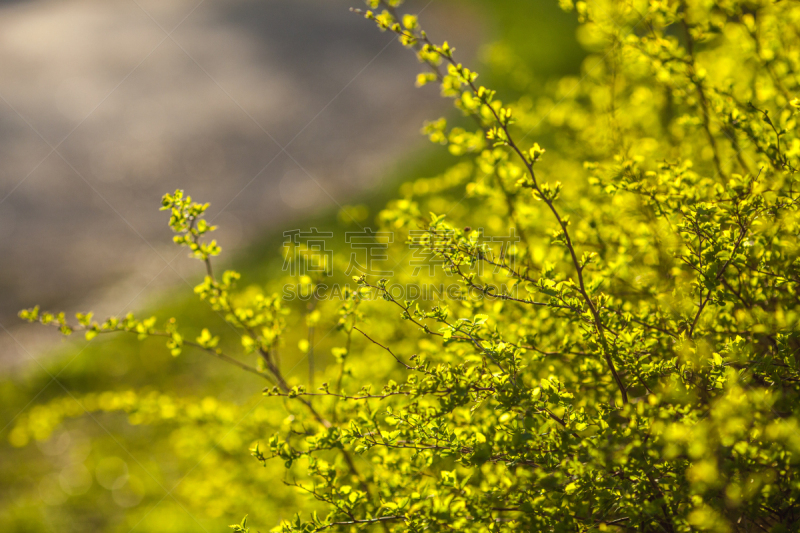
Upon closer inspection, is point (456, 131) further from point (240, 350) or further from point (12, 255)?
point (12, 255)

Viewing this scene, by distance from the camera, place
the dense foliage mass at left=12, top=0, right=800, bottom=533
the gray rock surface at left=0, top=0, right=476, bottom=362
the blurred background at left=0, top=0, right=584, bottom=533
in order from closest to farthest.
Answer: the dense foliage mass at left=12, top=0, right=800, bottom=533 → the blurred background at left=0, top=0, right=584, bottom=533 → the gray rock surface at left=0, top=0, right=476, bottom=362

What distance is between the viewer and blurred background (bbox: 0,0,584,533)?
421cm

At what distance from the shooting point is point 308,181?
9672 mm

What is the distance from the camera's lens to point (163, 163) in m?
10.3

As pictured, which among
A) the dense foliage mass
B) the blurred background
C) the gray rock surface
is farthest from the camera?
the gray rock surface

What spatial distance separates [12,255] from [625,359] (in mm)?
9786

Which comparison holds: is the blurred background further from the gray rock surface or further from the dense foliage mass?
the dense foliage mass

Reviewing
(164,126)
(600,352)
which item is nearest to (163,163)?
(164,126)

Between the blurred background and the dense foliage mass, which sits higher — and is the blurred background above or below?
above

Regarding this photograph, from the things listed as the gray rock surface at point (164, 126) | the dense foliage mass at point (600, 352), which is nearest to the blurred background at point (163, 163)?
the gray rock surface at point (164, 126)

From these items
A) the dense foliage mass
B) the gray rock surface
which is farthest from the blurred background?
the dense foliage mass

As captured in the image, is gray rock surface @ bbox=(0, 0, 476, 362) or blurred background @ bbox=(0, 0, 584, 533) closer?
blurred background @ bbox=(0, 0, 584, 533)

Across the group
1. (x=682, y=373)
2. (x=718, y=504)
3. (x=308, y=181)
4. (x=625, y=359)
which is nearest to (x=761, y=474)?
(x=718, y=504)

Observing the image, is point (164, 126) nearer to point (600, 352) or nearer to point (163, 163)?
point (163, 163)
